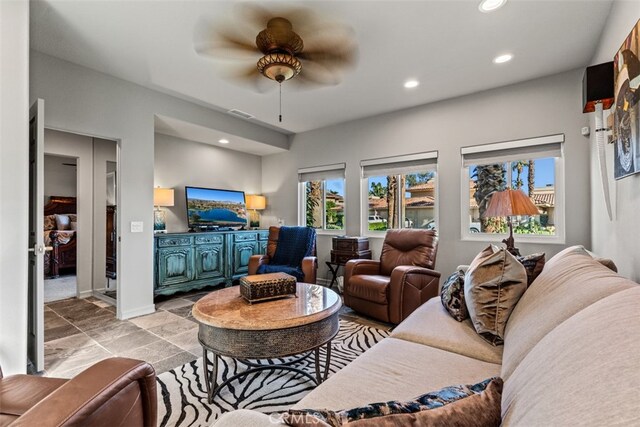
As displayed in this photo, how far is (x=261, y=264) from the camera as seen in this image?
4000mm

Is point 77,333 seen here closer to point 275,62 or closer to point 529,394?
point 275,62

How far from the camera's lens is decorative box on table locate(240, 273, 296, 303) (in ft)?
6.20

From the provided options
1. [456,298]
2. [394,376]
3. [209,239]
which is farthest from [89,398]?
[209,239]

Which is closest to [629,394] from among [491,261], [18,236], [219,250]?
[491,261]

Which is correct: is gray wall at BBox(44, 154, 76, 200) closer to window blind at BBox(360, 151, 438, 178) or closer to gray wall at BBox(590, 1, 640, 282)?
window blind at BBox(360, 151, 438, 178)

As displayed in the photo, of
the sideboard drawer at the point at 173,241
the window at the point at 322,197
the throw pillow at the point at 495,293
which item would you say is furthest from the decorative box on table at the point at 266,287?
the window at the point at 322,197

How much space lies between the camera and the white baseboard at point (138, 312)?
325 centimetres

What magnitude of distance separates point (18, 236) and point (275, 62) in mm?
2066

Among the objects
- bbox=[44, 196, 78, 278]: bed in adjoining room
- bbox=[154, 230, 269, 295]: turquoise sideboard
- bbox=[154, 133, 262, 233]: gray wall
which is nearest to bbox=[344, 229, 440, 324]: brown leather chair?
bbox=[154, 230, 269, 295]: turquoise sideboard

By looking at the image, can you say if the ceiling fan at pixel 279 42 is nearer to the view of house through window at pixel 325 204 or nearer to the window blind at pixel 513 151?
the window blind at pixel 513 151

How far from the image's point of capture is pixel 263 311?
1.72 meters

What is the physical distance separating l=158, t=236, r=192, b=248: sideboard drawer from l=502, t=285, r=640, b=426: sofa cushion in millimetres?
4006

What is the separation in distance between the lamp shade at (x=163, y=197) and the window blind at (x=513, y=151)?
4087 millimetres

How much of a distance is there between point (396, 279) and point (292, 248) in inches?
66.4
